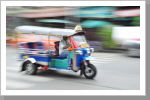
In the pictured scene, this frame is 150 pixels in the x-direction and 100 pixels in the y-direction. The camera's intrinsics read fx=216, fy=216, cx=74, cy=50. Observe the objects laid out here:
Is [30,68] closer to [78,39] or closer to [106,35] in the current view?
[78,39]

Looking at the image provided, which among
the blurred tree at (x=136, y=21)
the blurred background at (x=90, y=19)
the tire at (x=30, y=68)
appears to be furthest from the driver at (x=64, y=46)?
Result: the blurred tree at (x=136, y=21)

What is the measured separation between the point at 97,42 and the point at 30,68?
29.6 ft

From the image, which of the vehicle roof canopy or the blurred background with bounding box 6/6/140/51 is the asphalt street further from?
the blurred background with bounding box 6/6/140/51

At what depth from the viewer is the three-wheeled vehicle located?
7.36m

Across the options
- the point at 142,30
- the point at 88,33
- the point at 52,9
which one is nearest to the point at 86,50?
the point at 142,30

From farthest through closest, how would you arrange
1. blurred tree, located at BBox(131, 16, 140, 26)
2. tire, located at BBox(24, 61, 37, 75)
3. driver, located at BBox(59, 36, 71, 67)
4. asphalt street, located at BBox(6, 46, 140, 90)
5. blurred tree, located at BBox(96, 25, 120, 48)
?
blurred tree, located at BBox(96, 25, 120, 48)
blurred tree, located at BBox(131, 16, 140, 26)
tire, located at BBox(24, 61, 37, 75)
driver, located at BBox(59, 36, 71, 67)
asphalt street, located at BBox(6, 46, 140, 90)

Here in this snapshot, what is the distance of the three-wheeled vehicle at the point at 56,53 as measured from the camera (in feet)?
24.2

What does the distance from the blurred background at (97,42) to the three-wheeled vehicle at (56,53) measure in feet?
1.05

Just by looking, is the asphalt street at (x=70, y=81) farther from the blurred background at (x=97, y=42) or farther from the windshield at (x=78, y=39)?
the windshield at (x=78, y=39)

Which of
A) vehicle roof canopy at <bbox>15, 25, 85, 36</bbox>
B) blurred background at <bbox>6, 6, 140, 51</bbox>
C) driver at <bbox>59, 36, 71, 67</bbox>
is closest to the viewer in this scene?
vehicle roof canopy at <bbox>15, 25, 85, 36</bbox>

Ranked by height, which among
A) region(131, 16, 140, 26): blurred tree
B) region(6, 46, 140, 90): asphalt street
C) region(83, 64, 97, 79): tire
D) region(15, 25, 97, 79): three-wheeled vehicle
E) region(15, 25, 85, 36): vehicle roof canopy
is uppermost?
region(131, 16, 140, 26): blurred tree

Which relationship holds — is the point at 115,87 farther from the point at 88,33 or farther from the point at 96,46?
the point at 88,33

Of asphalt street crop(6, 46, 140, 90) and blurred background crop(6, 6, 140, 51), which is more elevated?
blurred background crop(6, 6, 140, 51)

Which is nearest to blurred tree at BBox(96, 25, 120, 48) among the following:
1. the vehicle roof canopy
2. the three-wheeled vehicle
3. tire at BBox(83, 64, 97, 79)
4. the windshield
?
the three-wheeled vehicle
